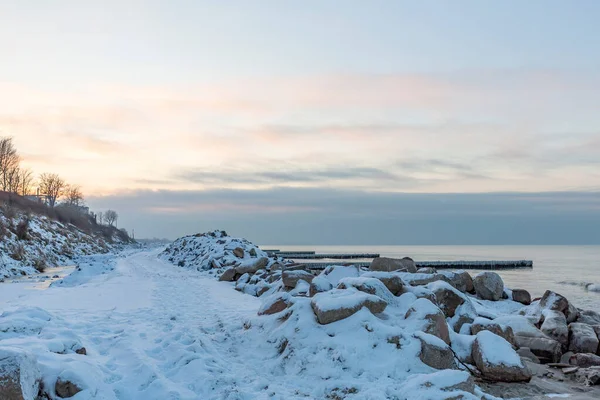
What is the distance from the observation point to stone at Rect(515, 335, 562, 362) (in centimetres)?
943

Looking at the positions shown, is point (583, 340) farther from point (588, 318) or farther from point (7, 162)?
point (7, 162)

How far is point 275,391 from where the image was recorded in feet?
19.6

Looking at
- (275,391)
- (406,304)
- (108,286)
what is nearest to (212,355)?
(275,391)

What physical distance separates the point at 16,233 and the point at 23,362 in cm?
3035

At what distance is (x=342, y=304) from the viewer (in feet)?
25.2

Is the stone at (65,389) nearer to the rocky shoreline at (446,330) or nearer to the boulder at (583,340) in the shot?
the rocky shoreline at (446,330)

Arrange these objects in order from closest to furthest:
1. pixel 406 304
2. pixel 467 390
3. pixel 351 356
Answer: pixel 467 390, pixel 351 356, pixel 406 304

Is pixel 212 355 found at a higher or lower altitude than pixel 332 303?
lower

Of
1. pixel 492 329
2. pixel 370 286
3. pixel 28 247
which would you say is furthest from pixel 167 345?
pixel 28 247

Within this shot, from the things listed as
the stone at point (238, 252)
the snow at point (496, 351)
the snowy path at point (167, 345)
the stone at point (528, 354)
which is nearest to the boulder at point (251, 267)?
the stone at point (238, 252)

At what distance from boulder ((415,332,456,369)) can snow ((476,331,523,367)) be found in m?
0.77

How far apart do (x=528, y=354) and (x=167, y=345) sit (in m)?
7.37

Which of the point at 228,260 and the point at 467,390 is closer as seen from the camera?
the point at 467,390

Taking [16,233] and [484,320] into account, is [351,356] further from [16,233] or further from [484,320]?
[16,233]
